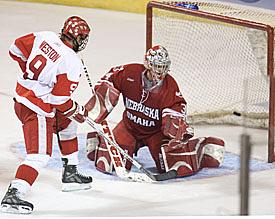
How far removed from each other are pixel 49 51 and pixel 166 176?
91 cm

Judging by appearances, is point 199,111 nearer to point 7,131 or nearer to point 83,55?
point 7,131

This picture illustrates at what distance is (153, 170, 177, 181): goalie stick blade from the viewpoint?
4.58 meters

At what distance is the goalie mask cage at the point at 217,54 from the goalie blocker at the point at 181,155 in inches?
9.7

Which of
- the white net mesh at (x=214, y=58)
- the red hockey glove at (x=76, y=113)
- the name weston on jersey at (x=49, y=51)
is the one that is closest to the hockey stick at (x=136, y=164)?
the red hockey glove at (x=76, y=113)

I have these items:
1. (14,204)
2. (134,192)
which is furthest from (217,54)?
(14,204)

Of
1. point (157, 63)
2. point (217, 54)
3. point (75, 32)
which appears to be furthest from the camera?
point (217, 54)

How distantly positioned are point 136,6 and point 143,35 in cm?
93

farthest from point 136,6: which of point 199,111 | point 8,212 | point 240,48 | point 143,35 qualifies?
point 8,212

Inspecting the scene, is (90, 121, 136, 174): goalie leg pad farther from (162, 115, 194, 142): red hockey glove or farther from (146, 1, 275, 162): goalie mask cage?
(146, 1, 275, 162): goalie mask cage

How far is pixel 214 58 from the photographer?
640 centimetres

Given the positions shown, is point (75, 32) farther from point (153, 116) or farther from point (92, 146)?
point (92, 146)

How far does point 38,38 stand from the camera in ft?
13.5

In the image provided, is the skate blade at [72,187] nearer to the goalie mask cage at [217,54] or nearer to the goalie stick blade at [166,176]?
the goalie stick blade at [166,176]

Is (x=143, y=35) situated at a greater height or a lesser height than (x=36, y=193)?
greater
